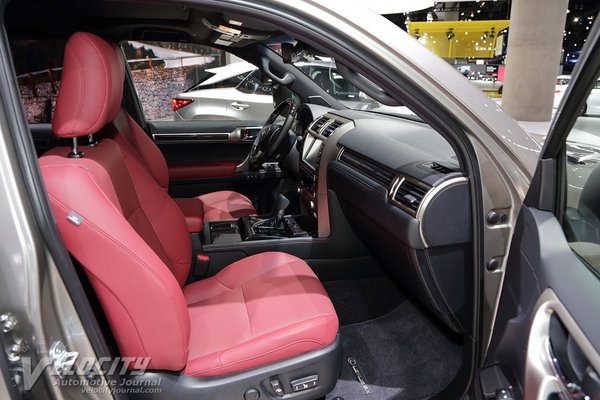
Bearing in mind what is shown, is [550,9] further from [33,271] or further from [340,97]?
[33,271]

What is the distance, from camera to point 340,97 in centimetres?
294

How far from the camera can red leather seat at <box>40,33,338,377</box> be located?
116 cm

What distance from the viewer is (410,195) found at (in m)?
1.50

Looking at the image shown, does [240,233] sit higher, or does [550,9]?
[550,9]

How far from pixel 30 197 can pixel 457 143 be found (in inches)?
41.5

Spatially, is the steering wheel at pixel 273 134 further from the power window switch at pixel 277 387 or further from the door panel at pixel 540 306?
the door panel at pixel 540 306

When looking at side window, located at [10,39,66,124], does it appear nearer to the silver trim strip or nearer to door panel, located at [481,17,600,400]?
the silver trim strip

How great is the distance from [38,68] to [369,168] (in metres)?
1.73

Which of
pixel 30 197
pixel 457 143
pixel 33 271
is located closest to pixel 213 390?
pixel 33 271

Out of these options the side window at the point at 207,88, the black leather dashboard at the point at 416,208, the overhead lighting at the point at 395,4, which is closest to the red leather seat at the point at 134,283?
the black leather dashboard at the point at 416,208

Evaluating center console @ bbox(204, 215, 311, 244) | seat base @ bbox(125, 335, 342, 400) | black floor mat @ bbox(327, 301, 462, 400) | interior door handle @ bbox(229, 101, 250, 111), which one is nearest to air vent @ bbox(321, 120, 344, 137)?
center console @ bbox(204, 215, 311, 244)

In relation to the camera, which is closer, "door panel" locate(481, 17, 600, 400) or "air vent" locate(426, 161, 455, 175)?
"door panel" locate(481, 17, 600, 400)

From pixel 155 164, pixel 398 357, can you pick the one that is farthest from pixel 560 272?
pixel 155 164

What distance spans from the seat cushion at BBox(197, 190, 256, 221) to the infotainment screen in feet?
1.57
